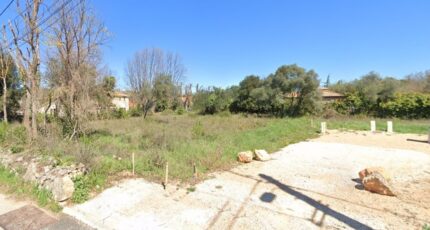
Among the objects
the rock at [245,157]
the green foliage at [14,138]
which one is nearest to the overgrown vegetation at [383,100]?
the rock at [245,157]

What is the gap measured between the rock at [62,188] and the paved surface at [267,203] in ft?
0.93

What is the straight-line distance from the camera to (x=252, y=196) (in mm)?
3869

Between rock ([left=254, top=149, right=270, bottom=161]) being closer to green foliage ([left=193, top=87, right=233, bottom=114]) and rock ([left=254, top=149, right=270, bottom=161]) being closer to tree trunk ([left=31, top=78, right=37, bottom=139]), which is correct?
tree trunk ([left=31, top=78, right=37, bottom=139])

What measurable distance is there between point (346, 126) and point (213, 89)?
52.5ft

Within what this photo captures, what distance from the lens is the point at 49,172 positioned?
4.12 metres

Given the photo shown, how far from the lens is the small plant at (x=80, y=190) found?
370cm

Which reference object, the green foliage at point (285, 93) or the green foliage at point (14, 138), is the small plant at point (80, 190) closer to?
the green foliage at point (14, 138)

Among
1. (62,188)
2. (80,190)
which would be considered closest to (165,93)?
(80,190)

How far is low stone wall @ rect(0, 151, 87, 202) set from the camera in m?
3.69

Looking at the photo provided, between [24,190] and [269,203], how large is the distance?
4.62 metres

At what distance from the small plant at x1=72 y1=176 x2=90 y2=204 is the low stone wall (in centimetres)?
7

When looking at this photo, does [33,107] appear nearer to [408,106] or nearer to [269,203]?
[269,203]

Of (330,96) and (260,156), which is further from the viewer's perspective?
(330,96)

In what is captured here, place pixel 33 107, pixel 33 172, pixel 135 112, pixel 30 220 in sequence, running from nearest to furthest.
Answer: pixel 30 220, pixel 33 172, pixel 33 107, pixel 135 112
